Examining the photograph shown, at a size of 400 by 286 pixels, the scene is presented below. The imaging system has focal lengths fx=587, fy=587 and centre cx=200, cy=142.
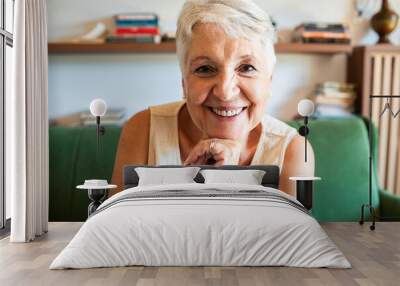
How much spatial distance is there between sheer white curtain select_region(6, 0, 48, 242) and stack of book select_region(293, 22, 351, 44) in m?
2.18

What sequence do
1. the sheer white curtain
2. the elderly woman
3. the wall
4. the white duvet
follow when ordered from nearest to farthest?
1. the white duvet
2. the sheer white curtain
3. the elderly woman
4. the wall

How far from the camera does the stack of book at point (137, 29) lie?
5043 millimetres

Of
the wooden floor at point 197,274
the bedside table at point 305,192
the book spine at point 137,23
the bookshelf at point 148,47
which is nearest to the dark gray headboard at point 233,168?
the bedside table at point 305,192

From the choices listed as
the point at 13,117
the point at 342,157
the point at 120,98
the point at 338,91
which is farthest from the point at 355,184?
the point at 13,117

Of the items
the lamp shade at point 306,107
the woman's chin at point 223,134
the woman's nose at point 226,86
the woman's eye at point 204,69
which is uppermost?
the woman's eye at point 204,69

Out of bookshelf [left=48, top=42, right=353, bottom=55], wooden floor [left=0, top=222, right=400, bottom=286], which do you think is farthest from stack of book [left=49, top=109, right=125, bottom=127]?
wooden floor [left=0, top=222, right=400, bottom=286]

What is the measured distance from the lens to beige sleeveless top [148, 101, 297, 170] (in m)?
5.01

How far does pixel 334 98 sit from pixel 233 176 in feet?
3.92

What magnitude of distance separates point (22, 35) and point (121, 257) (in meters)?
1.89

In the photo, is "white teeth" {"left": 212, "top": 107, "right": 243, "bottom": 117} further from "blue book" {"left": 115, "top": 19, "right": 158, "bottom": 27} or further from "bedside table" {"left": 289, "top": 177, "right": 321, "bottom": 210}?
"blue book" {"left": 115, "top": 19, "right": 158, "bottom": 27}

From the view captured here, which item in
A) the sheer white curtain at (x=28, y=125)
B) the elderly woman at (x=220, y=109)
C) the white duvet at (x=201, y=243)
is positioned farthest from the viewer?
the elderly woman at (x=220, y=109)

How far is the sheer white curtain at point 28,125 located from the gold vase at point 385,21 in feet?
9.26

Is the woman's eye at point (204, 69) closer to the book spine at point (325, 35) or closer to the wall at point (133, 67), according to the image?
the wall at point (133, 67)

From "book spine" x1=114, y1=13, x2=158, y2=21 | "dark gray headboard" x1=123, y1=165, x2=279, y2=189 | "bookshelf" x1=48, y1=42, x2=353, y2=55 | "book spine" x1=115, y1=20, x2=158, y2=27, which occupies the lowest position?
"dark gray headboard" x1=123, y1=165, x2=279, y2=189
